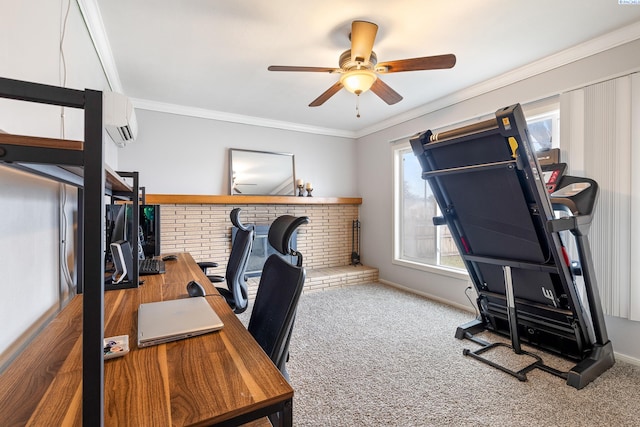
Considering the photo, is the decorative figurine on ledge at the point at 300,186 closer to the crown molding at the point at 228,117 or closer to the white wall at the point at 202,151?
the white wall at the point at 202,151

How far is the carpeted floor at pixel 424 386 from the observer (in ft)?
5.45

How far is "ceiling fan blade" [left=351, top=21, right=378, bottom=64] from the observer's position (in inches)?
80.4

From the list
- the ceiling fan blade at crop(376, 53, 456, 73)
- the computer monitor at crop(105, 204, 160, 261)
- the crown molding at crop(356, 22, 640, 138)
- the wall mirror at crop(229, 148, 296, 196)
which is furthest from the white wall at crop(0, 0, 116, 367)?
the crown molding at crop(356, 22, 640, 138)

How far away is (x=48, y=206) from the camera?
136cm

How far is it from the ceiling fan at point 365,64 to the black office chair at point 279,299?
57.5 inches

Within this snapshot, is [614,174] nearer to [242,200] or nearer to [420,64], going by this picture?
[420,64]

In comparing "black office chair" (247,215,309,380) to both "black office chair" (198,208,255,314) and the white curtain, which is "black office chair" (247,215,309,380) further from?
the white curtain

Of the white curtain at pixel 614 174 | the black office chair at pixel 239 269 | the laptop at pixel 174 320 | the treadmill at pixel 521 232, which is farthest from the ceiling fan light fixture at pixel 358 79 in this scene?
the laptop at pixel 174 320

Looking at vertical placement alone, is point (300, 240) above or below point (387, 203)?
below

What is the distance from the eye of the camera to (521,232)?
6.47ft

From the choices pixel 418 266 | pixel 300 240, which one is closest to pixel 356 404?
pixel 418 266

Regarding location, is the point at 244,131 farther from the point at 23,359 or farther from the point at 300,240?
the point at 23,359

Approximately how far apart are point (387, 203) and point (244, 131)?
2.36m

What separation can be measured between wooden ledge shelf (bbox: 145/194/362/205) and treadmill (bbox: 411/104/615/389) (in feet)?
8.05
